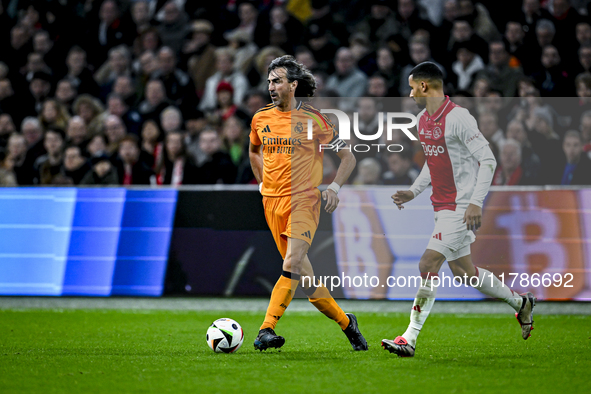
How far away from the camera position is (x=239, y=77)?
12789 mm

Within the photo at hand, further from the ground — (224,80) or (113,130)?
(224,80)

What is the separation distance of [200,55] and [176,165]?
378cm

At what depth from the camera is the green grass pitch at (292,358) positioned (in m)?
4.69

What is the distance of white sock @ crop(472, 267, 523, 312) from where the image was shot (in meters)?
6.18

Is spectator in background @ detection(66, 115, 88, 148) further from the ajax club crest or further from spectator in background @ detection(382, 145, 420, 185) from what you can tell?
the ajax club crest

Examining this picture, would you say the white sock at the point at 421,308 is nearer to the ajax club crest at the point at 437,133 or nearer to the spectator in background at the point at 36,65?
the ajax club crest at the point at 437,133

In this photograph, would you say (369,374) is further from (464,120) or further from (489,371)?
(464,120)

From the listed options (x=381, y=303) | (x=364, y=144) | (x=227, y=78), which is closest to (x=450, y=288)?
(x=381, y=303)

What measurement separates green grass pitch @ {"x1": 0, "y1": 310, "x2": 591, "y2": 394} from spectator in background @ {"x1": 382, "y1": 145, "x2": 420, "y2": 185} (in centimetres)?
164

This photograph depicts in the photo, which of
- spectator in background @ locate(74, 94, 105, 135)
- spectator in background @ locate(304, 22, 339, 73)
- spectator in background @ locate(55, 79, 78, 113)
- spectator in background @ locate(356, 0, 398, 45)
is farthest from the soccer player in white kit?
spectator in background @ locate(55, 79, 78, 113)

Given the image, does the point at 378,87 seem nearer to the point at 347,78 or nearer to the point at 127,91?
the point at 347,78

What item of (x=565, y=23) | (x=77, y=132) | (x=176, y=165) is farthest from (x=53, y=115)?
(x=565, y=23)

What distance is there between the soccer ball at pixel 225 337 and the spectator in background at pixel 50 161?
5824 millimetres

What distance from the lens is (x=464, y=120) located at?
5.95 m
